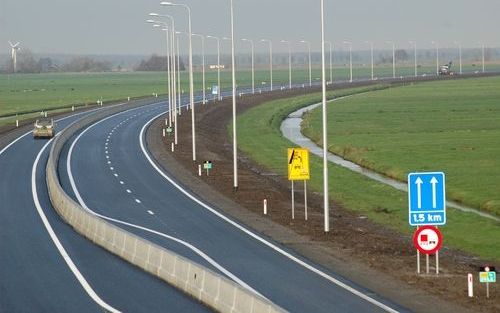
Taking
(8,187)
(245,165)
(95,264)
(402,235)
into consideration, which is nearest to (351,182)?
(245,165)

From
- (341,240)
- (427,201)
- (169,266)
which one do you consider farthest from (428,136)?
(169,266)

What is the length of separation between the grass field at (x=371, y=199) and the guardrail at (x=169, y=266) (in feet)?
40.7

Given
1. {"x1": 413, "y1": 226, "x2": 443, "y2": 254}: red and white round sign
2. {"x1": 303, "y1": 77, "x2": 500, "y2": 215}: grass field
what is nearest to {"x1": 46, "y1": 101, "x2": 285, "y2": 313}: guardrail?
{"x1": 413, "y1": 226, "x2": 443, "y2": 254}: red and white round sign

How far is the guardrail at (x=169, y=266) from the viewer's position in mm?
29656

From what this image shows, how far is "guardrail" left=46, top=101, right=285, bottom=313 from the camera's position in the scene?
29656mm

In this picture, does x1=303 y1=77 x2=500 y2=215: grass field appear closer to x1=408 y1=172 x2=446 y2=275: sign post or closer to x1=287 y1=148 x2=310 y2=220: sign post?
x1=287 y1=148 x2=310 y2=220: sign post

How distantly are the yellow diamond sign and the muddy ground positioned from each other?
1975mm

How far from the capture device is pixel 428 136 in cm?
10994

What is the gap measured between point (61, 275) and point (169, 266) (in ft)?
13.2

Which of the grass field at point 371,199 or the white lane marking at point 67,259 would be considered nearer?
the white lane marking at point 67,259

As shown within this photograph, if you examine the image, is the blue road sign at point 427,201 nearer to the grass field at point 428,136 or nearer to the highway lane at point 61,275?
Result: the highway lane at point 61,275

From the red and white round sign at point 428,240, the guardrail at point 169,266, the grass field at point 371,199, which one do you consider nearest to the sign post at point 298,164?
the grass field at point 371,199

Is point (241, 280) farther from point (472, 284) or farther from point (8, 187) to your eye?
point (8, 187)

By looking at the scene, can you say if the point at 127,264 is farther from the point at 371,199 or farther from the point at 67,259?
the point at 371,199
